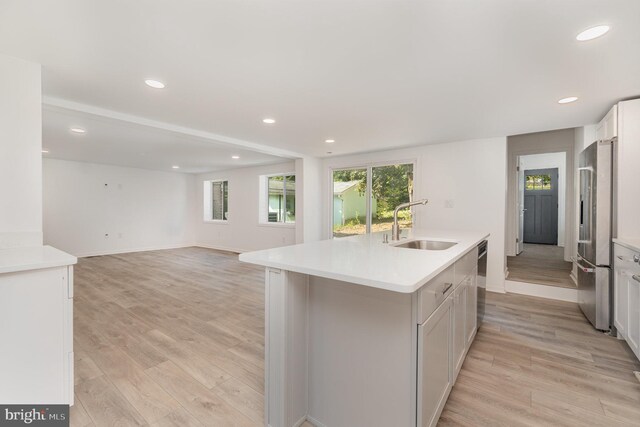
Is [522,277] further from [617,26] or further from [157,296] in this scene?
[157,296]

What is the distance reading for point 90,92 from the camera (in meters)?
2.63

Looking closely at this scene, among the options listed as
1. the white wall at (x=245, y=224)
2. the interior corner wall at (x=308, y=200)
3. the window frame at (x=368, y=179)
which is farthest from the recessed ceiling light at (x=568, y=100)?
the white wall at (x=245, y=224)

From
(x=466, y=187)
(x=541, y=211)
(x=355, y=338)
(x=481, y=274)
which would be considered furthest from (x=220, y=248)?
(x=541, y=211)

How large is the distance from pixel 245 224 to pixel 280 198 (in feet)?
3.96

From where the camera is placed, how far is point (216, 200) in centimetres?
854

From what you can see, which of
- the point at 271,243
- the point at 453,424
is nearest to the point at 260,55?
the point at 453,424

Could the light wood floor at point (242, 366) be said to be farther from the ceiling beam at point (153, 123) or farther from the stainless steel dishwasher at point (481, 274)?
the ceiling beam at point (153, 123)

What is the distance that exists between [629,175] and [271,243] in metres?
5.96

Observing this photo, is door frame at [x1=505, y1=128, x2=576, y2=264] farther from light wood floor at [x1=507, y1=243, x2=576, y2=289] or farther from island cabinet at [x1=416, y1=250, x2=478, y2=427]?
island cabinet at [x1=416, y1=250, x2=478, y2=427]

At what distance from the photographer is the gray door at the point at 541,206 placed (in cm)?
737

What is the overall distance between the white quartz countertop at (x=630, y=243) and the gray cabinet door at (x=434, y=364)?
168 centimetres

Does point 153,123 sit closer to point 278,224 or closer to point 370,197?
point 278,224

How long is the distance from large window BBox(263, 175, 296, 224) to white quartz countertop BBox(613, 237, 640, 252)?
529 centimetres

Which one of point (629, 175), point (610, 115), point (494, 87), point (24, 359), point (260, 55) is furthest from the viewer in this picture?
point (610, 115)
